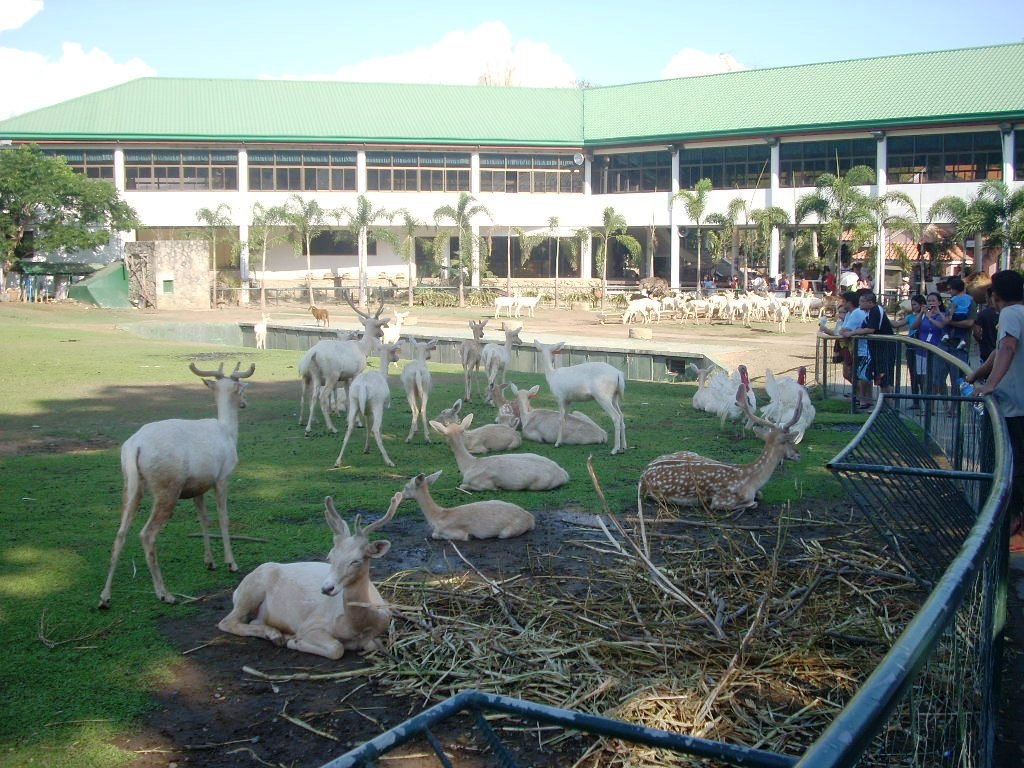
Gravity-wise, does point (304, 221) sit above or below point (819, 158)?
below

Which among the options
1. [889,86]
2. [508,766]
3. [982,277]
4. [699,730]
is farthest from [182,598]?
[889,86]

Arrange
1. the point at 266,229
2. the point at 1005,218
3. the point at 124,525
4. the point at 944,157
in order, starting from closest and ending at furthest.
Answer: the point at 124,525 → the point at 1005,218 → the point at 944,157 → the point at 266,229

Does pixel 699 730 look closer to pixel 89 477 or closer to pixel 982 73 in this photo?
pixel 89 477

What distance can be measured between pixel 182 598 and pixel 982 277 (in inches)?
421

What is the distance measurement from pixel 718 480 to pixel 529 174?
44.9m

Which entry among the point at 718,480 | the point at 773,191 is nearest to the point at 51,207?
the point at 773,191

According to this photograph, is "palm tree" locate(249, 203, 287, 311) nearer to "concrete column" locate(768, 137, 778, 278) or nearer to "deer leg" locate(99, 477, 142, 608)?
"concrete column" locate(768, 137, 778, 278)

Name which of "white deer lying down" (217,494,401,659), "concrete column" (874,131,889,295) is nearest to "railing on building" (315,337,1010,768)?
"white deer lying down" (217,494,401,659)

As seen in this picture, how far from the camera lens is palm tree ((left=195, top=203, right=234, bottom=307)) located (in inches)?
1832

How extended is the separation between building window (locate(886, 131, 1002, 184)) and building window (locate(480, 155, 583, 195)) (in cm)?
1535

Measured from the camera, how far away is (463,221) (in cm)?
4694

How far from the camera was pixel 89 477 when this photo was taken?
1007 centimetres

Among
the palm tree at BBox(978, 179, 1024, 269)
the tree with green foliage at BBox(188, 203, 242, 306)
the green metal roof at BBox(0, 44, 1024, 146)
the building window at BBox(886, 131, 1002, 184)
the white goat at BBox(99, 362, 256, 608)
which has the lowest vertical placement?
the white goat at BBox(99, 362, 256, 608)

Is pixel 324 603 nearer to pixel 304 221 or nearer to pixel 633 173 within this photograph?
pixel 304 221
